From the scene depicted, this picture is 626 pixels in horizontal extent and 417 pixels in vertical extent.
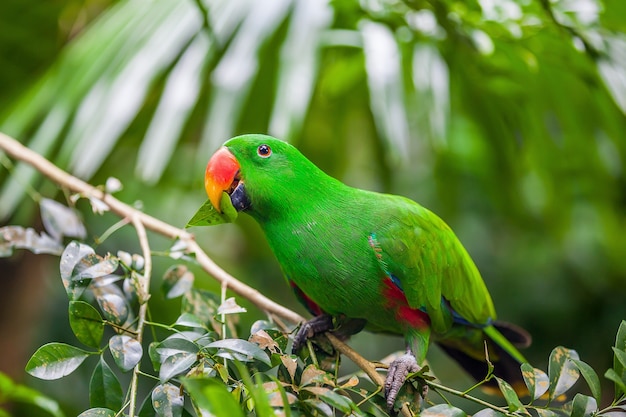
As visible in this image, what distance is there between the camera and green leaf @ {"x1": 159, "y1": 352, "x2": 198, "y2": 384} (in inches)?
34.9

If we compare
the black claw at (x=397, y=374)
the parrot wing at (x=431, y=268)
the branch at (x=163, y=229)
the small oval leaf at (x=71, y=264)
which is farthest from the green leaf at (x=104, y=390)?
the parrot wing at (x=431, y=268)

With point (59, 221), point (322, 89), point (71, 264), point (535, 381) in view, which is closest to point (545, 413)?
point (535, 381)

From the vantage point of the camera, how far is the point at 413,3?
65.4 inches

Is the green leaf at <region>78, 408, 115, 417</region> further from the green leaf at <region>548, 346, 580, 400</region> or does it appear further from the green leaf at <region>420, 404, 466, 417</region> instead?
the green leaf at <region>548, 346, 580, 400</region>

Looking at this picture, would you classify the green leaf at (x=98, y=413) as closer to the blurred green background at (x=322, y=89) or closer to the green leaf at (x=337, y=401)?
the green leaf at (x=337, y=401)

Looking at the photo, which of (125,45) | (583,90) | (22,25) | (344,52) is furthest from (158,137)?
(583,90)

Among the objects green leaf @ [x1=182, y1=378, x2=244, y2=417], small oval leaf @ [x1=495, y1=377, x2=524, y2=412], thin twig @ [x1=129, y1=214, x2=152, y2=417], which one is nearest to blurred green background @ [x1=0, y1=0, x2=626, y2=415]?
thin twig @ [x1=129, y1=214, x2=152, y2=417]

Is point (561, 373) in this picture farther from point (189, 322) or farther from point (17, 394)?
point (17, 394)

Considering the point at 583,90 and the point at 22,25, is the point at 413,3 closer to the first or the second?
the point at 583,90

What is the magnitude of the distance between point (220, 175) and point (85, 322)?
396 millimetres

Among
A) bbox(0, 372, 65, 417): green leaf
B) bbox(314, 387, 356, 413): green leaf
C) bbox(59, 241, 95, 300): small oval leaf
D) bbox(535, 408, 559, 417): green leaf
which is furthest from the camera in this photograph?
bbox(0, 372, 65, 417): green leaf

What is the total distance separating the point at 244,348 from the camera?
3.00 ft

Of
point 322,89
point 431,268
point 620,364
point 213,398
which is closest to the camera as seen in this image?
point 213,398

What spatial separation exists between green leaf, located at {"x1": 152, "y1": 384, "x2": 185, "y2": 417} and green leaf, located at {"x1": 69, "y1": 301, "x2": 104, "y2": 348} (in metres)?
0.18
